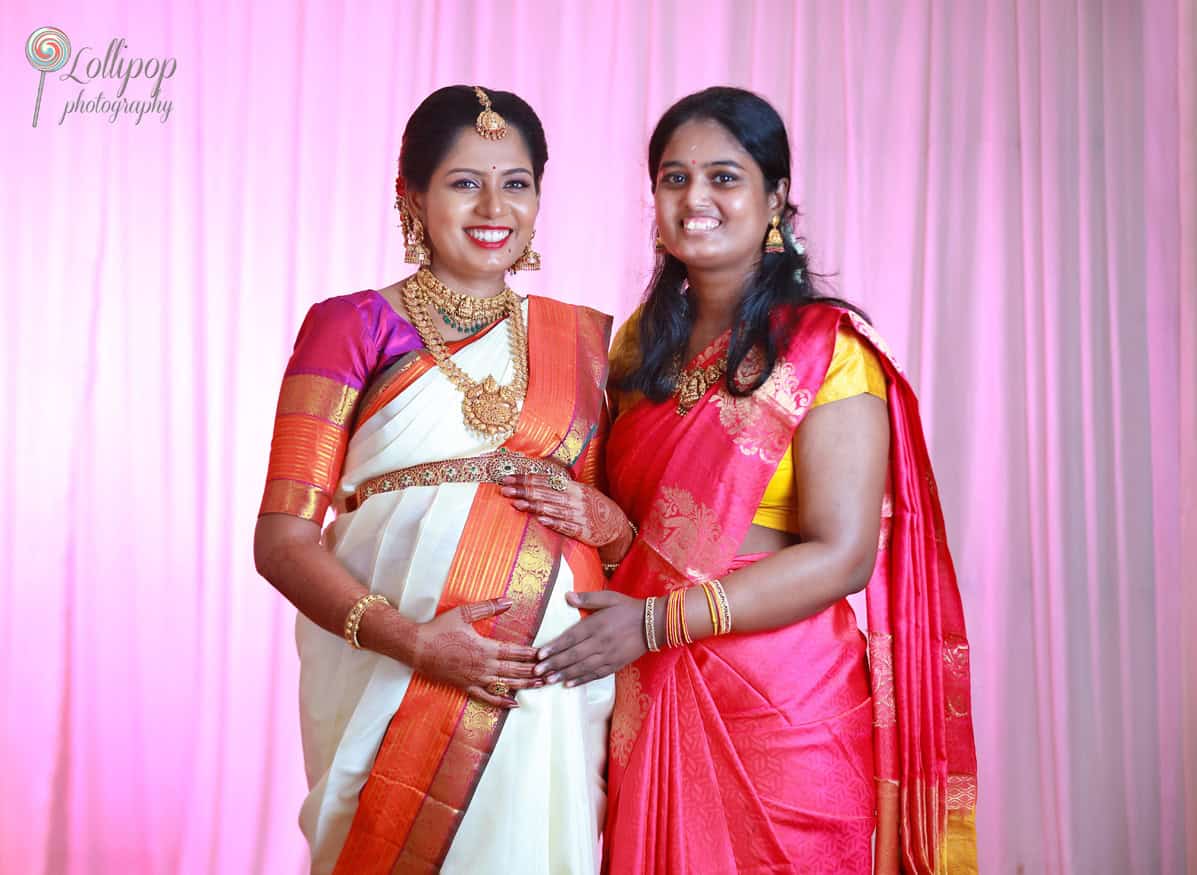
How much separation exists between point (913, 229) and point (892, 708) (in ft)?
7.03

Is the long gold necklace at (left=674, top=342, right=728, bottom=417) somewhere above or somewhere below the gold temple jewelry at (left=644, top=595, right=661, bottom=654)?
above

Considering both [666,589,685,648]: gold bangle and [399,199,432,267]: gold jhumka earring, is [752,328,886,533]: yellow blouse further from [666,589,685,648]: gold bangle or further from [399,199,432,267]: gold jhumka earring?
[399,199,432,267]: gold jhumka earring

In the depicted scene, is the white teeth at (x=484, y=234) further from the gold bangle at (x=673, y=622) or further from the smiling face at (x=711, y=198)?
the gold bangle at (x=673, y=622)

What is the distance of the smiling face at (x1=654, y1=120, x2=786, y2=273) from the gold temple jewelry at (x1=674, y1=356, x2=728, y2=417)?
0.19m

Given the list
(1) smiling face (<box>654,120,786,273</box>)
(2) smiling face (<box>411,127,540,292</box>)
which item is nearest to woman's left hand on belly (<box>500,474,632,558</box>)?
(2) smiling face (<box>411,127,540,292</box>)

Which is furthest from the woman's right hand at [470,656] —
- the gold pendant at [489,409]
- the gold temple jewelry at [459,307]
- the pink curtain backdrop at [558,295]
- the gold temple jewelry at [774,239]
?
the pink curtain backdrop at [558,295]

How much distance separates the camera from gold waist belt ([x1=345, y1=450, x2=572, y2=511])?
6.66 feet

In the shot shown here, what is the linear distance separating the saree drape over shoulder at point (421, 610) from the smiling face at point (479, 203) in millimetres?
148

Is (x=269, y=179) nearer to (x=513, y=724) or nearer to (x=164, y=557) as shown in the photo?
(x=164, y=557)

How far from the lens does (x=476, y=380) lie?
82.4 inches

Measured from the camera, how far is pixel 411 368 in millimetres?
2068

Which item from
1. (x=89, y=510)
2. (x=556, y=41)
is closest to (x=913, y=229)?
(x=556, y=41)

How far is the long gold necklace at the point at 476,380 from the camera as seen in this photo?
80.9 inches

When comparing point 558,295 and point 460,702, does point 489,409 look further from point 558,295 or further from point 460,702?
point 558,295
